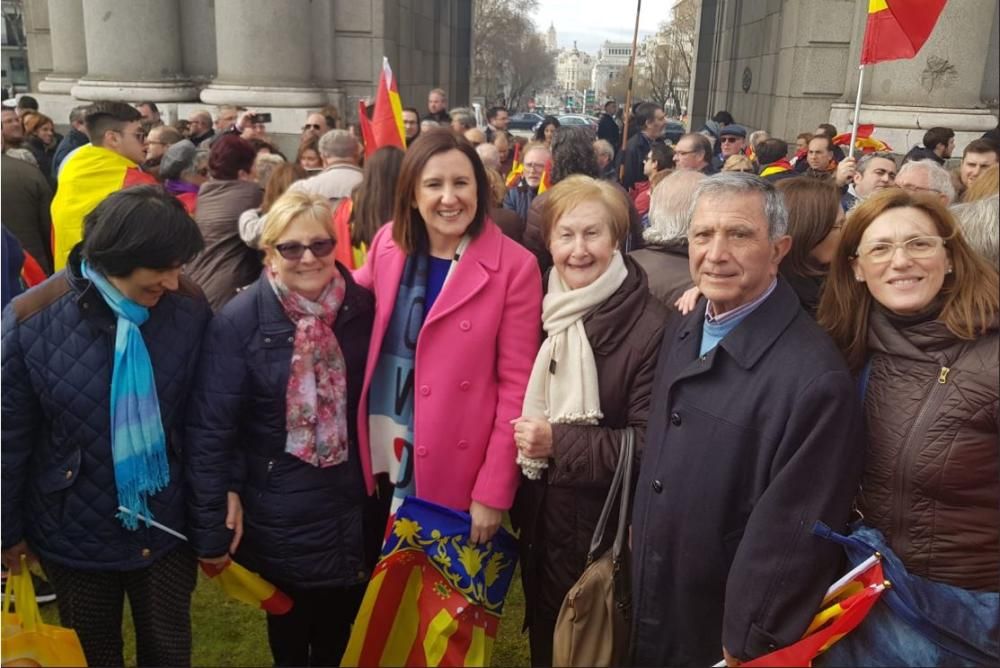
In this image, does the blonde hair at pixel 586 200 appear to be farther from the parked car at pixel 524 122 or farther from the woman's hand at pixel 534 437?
the parked car at pixel 524 122

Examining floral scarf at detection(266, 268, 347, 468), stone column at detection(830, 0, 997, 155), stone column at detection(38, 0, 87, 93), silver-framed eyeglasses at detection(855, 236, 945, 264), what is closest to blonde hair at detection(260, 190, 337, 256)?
floral scarf at detection(266, 268, 347, 468)

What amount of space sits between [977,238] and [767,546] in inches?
36.9

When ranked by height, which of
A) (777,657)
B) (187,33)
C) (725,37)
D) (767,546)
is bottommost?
(777,657)

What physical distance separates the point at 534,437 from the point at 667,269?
111 cm

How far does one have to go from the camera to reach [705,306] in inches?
91.1

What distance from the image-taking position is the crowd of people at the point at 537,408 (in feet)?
6.29

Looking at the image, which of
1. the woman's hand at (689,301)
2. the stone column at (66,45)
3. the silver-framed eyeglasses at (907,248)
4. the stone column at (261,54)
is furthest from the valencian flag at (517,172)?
the stone column at (66,45)

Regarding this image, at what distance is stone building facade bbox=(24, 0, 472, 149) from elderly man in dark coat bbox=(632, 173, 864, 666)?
917 centimetres

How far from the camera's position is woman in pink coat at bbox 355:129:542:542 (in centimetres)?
261

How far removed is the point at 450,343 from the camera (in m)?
2.60

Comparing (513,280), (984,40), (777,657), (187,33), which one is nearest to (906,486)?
(777,657)

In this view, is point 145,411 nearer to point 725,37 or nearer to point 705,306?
point 705,306

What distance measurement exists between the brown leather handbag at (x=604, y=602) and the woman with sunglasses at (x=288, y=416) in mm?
833

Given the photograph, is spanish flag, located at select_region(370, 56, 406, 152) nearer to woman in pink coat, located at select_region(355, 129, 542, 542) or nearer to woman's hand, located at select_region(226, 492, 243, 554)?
woman in pink coat, located at select_region(355, 129, 542, 542)
